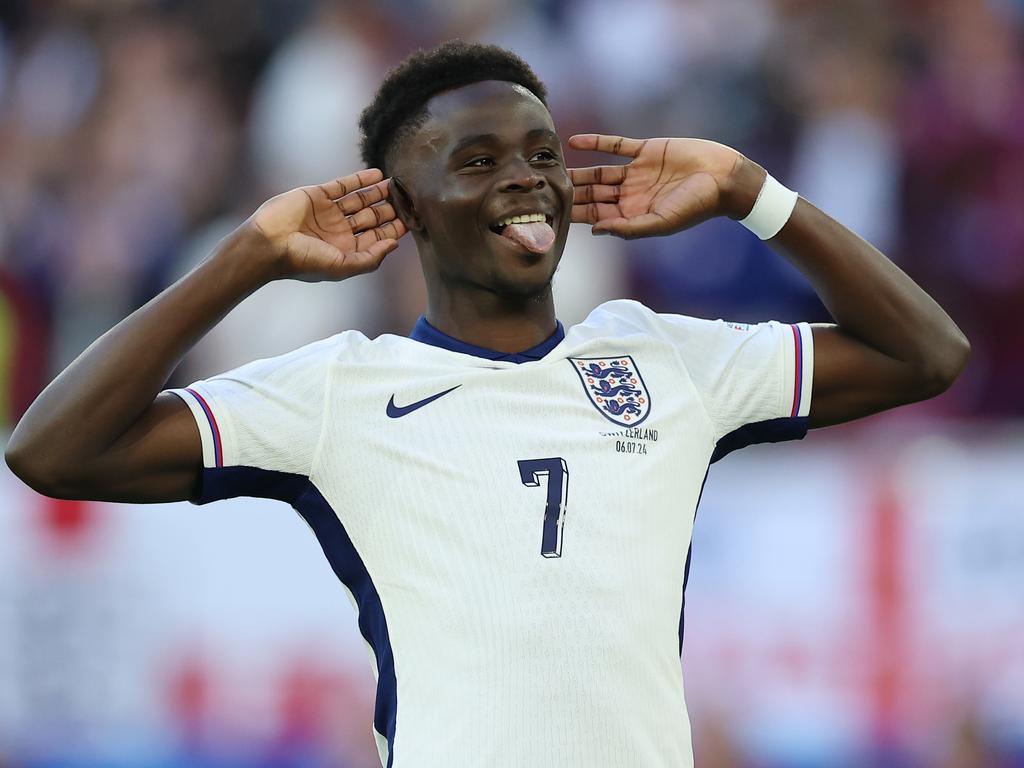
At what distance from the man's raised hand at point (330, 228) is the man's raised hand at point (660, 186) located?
0.43m

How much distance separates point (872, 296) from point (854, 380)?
188 millimetres

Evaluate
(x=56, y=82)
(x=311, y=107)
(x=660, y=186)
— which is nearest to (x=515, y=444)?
(x=660, y=186)

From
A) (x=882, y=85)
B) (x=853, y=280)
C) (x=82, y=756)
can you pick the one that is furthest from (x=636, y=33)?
(x=853, y=280)

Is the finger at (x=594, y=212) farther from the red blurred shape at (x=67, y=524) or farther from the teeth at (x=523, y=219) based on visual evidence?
the red blurred shape at (x=67, y=524)

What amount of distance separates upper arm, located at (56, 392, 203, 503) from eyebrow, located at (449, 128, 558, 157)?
0.78 metres

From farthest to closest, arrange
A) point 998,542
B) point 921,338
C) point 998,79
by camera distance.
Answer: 1. point 998,79
2. point 998,542
3. point 921,338

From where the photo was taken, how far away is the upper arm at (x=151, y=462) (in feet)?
10.4

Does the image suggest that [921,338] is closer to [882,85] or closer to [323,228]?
[323,228]

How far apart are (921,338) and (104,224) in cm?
547

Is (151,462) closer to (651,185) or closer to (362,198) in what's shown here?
(362,198)

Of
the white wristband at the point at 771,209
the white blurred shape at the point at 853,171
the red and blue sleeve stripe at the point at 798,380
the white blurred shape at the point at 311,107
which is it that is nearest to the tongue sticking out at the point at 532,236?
the white wristband at the point at 771,209

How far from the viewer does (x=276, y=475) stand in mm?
3266

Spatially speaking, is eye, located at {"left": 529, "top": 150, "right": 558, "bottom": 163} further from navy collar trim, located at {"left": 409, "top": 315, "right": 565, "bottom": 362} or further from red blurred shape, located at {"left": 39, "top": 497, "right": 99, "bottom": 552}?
red blurred shape, located at {"left": 39, "top": 497, "right": 99, "bottom": 552}

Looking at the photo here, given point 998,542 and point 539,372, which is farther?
point 998,542
